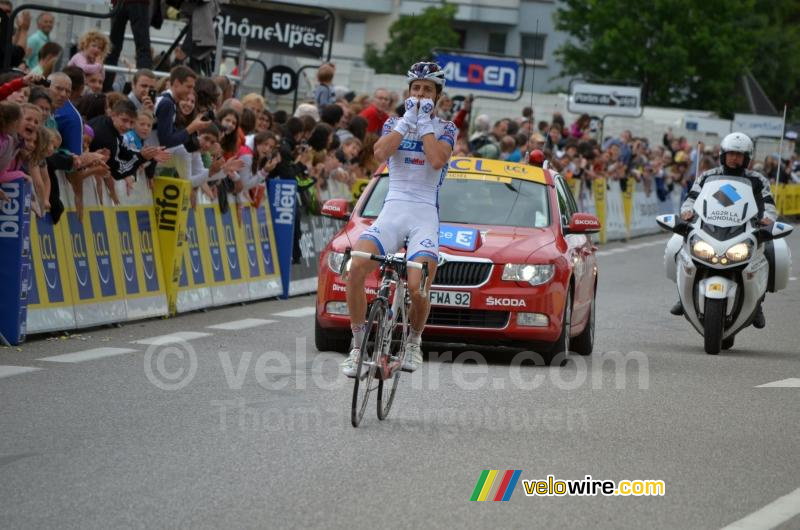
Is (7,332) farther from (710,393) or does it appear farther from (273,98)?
(273,98)

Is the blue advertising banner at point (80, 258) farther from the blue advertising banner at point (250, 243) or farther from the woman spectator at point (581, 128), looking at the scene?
the woman spectator at point (581, 128)

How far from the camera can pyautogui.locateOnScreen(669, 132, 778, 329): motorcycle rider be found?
1661 cm

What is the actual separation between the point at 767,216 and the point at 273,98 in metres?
16.4

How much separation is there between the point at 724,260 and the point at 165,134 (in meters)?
5.28

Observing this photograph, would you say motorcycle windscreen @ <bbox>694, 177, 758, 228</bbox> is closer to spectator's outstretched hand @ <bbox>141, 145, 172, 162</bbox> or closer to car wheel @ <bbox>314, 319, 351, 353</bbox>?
car wheel @ <bbox>314, 319, 351, 353</bbox>

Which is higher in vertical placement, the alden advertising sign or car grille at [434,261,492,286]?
the alden advertising sign

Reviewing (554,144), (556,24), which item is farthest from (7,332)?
(556,24)

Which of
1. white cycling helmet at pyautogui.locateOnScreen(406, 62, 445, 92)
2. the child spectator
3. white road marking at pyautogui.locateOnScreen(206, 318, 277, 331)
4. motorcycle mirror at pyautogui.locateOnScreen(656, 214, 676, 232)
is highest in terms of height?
white cycling helmet at pyautogui.locateOnScreen(406, 62, 445, 92)

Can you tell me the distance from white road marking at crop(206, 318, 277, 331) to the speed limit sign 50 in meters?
9.71

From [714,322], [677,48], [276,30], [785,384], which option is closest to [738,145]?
[714,322]

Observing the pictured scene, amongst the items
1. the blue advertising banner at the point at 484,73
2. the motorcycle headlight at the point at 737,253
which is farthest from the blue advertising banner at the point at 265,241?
the blue advertising banner at the point at 484,73

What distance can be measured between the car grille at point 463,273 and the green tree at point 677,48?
73.0 metres

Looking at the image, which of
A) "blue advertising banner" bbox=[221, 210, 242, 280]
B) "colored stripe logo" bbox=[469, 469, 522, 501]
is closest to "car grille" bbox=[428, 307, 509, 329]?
"blue advertising banner" bbox=[221, 210, 242, 280]

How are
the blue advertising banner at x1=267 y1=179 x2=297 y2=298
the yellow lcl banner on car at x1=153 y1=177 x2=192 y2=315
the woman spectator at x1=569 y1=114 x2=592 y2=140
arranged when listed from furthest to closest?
the woman spectator at x1=569 y1=114 x2=592 y2=140
the blue advertising banner at x1=267 y1=179 x2=297 y2=298
the yellow lcl banner on car at x1=153 y1=177 x2=192 y2=315
